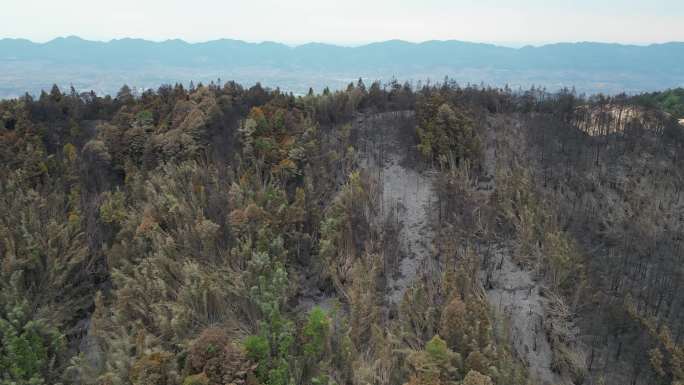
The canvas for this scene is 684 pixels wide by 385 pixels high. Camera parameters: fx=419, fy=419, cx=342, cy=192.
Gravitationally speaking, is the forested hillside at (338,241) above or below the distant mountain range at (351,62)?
below

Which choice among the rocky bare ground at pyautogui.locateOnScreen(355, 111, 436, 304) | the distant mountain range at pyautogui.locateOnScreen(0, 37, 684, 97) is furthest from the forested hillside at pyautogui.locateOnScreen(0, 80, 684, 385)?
the distant mountain range at pyautogui.locateOnScreen(0, 37, 684, 97)

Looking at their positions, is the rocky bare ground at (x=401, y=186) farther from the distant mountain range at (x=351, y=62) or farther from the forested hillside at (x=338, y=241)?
the distant mountain range at (x=351, y=62)

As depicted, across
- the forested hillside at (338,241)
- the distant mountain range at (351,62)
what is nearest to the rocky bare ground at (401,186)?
the forested hillside at (338,241)

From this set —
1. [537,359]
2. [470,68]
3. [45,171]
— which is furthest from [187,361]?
[470,68]

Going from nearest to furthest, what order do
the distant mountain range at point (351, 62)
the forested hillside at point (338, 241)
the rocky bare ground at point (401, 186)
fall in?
the forested hillside at point (338, 241)
the rocky bare ground at point (401, 186)
the distant mountain range at point (351, 62)

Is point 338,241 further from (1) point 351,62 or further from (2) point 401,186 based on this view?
(1) point 351,62

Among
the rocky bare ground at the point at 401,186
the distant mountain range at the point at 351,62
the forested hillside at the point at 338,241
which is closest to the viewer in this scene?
the forested hillside at the point at 338,241

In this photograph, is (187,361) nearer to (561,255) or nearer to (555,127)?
(561,255)
